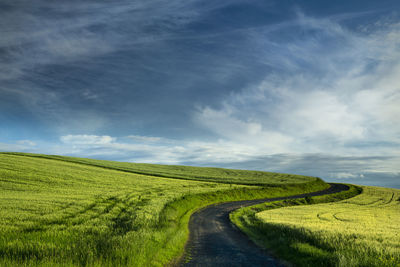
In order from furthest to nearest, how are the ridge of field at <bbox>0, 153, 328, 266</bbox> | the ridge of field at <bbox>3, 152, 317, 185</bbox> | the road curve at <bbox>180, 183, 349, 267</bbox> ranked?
the ridge of field at <bbox>3, 152, 317, 185</bbox>
the road curve at <bbox>180, 183, 349, 267</bbox>
the ridge of field at <bbox>0, 153, 328, 266</bbox>

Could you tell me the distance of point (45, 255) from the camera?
1102 cm

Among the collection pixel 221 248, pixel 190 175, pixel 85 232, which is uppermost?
pixel 190 175

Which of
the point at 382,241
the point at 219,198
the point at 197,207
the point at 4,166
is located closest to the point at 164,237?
the point at 382,241

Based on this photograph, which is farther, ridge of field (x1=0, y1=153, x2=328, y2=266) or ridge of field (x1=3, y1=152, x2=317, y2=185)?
ridge of field (x1=3, y1=152, x2=317, y2=185)

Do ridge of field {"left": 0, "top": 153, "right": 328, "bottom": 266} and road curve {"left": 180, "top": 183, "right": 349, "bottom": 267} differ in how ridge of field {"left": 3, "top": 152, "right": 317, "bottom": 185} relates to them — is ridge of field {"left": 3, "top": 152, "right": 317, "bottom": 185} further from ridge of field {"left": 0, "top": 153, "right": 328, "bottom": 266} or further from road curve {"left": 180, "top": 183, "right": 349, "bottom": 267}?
road curve {"left": 180, "top": 183, "right": 349, "bottom": 267}

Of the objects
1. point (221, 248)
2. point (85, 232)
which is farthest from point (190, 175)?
point (221, 248)

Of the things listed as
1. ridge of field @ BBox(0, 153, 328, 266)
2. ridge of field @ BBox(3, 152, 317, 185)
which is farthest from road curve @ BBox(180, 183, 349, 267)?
ridge of field @ BBox(3, 152, 317, 185)

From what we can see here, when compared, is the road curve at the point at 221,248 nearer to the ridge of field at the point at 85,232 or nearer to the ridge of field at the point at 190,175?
the ridge of field at the point at 85,232

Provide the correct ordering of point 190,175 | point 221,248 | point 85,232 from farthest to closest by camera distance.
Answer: point 190,175 < point 85,232 < point 221,248

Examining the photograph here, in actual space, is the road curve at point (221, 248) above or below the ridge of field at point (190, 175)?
below

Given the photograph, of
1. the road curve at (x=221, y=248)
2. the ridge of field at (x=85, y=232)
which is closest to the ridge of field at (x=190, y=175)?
the ridge of field at (x=85, y=232)

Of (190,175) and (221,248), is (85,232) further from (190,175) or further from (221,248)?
(190,175)

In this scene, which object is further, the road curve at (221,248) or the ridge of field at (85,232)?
the road curve at (221,248)

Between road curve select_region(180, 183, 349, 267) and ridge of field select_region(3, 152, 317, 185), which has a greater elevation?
ridge of field select_region(3, 152, 317, 185)
